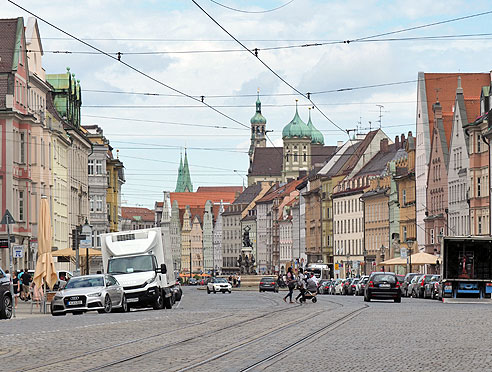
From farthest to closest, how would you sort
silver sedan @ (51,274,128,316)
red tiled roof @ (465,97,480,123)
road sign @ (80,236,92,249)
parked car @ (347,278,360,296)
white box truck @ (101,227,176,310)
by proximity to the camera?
red tiled roof @ (465,97,480,123)
parked car @ (347,278,360,296)
road sign @ (80,236,92,249)
white box truck @ (101,227,176,310)
silver sedan @ (51,274,128,316)

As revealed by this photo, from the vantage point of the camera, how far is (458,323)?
28.1 m

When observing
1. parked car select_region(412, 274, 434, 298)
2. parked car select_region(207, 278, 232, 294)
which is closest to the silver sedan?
parked car select_region(412, 274, 434, 298)

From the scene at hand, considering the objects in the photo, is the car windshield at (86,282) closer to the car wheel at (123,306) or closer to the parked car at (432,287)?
the car wheel at (123,306)

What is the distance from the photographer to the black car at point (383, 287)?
54.3 meters

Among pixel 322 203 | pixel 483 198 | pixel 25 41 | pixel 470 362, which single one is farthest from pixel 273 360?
pixel 322 203

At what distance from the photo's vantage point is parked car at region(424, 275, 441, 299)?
60.6 m

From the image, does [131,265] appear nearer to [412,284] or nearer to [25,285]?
[25,285]

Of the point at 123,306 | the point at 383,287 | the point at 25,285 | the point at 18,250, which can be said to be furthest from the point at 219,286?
the point at 123,306

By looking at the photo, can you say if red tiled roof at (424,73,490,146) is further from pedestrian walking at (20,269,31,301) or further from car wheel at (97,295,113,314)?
car wheel at (97,295,113,314)

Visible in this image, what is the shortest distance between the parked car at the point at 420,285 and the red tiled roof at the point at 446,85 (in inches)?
1749

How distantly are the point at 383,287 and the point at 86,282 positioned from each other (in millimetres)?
20108

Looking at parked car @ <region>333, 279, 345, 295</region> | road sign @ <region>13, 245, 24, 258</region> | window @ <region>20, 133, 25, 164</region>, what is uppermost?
window @ <region>20, 133, 25, 164</region>

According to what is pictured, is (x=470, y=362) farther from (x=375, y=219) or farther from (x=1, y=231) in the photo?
(x=375, y=219)

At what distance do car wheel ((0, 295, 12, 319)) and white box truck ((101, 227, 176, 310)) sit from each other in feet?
25.1
